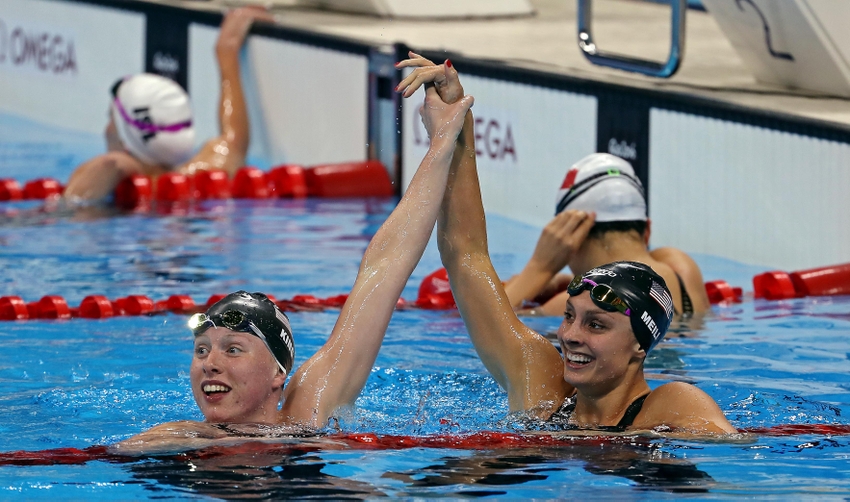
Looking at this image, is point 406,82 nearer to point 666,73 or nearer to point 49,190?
point 666,73

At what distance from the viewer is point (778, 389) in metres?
4.22

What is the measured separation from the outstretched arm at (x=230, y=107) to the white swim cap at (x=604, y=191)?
13.5 feet

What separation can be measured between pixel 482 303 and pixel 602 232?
1.28m

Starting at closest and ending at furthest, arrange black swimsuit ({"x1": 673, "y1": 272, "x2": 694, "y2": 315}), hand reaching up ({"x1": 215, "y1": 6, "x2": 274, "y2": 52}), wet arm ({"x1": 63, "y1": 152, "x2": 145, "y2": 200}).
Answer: black swimsuit ({"x1": 673, "y1": 272, "x2": 694, "y2": 315}), wet arm ({"x1": 63, "y1": 152, "x2": 145, "y2": 200}), hand reaching up ({"x1": 215, "y1": 6, "x2": 274, "y2": 52})

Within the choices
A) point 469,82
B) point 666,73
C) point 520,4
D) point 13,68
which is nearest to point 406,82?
point 666,73

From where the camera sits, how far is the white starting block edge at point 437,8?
9.77 metres

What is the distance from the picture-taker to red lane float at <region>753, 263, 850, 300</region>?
5484 mm

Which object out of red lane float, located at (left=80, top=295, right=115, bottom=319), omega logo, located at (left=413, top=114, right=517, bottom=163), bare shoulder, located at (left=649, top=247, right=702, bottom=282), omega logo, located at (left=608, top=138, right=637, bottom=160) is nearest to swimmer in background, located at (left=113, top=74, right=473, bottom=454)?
bare shoulder, located at (left=649, top=247, right=702, bottom=282)

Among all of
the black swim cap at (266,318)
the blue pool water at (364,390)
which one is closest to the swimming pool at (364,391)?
the blue pool water at (364,390)

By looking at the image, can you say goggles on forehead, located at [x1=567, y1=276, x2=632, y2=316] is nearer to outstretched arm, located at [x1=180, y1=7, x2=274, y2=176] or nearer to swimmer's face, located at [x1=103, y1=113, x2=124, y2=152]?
swimmer's face, located at [x1=103, y1=113, x2=124, y2=152]

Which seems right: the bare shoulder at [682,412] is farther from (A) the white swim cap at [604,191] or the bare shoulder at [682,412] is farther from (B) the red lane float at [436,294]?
(B) the red lane float at [436,294]

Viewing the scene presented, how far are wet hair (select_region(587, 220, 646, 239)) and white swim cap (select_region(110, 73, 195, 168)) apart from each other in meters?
3.73

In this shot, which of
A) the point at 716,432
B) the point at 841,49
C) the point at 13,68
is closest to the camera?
the point at 716,432

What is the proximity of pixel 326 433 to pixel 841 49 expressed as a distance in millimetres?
3949
